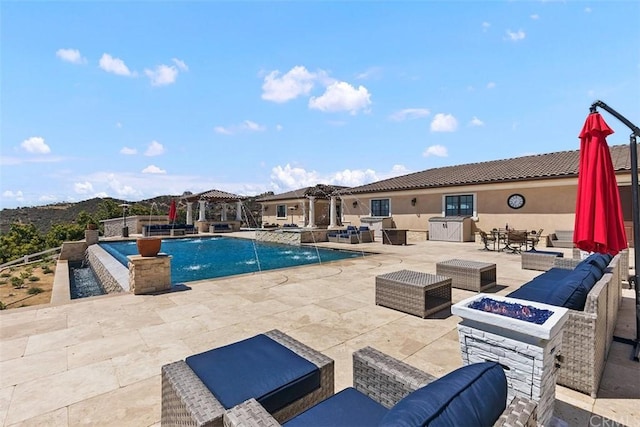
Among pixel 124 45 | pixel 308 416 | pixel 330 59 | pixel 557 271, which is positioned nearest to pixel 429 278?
pixel 557 271

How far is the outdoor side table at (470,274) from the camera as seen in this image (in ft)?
18.4

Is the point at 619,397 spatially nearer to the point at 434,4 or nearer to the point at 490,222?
the point at 434,4

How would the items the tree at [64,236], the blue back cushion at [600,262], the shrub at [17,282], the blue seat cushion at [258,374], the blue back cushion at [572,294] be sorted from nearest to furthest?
the blue seat cushion at [258,374] → the blue back cushion at [572,294] → the blue back cushion at [600,262] → the shrub at [17,282] → the tree at [64,236]

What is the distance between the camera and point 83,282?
32.2 feet

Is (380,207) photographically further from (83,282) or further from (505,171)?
(83,282)

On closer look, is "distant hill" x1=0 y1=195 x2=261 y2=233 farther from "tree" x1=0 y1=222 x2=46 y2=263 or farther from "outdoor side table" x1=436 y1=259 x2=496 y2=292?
"outdoor side table" x1=436 y1=259 x2=496 y2=292

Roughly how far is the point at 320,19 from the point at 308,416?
421 inches

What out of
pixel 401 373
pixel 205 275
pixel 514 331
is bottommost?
pixel 205 275

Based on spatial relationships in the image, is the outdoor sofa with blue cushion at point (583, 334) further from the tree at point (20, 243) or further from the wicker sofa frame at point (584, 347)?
the tree at point (20, 243)

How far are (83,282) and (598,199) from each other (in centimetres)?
1310

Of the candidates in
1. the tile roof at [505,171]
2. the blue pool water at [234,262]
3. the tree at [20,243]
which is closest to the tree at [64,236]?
the tree at [20,243]

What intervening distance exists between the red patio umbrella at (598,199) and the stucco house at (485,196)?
480 inches

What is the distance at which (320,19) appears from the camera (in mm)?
9312

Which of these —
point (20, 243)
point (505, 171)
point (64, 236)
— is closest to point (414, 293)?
point (505, 171)
